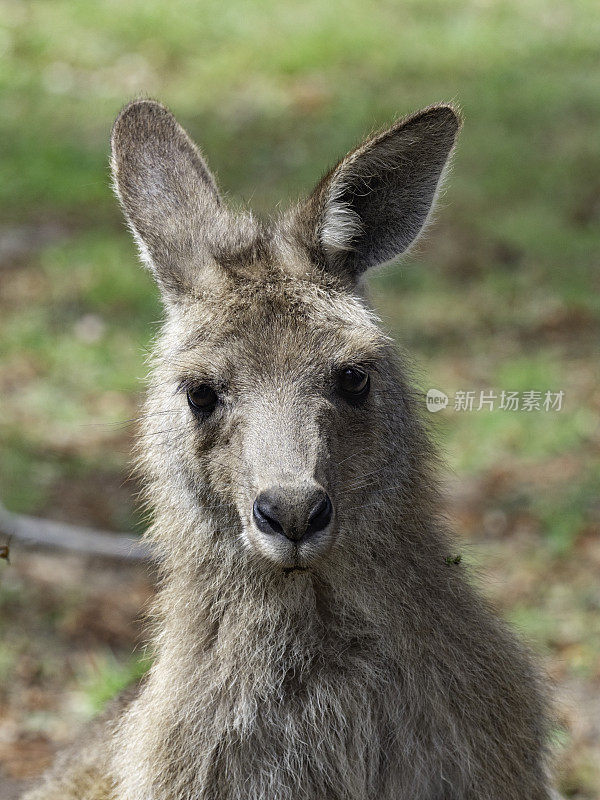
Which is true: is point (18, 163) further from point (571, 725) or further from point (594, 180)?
point (571, 725)

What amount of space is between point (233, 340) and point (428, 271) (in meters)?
5.83

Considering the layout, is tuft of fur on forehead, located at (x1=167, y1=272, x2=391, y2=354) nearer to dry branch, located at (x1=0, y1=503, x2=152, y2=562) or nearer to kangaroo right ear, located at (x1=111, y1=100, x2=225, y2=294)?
kangaroo right ear, located at (x1=111, y1=100, x2=225, y2=294)

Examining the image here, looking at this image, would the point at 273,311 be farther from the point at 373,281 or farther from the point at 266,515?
the point at 373,281

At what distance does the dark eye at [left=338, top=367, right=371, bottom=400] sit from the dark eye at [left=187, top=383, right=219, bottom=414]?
1.23 feet

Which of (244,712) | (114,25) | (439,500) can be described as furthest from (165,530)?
(114,25)

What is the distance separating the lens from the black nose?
2.97 m

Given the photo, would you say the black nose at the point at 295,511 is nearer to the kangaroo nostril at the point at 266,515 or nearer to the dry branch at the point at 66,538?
the kangaroo nostril at the point at 266,515

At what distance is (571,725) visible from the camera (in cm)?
489

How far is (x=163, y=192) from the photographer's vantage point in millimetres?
3879

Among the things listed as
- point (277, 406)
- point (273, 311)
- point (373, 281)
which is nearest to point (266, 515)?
point (277, 406)
